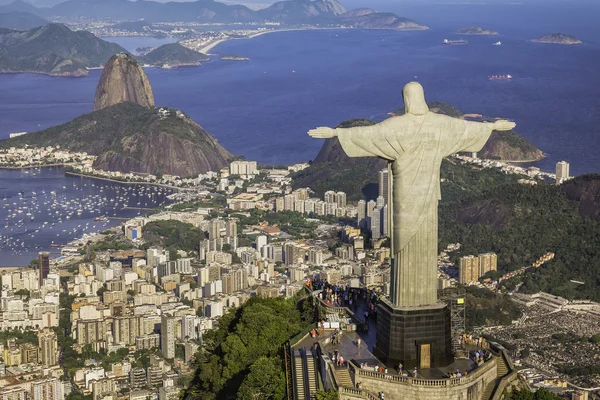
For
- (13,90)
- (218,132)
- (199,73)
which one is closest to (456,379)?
(218,132)

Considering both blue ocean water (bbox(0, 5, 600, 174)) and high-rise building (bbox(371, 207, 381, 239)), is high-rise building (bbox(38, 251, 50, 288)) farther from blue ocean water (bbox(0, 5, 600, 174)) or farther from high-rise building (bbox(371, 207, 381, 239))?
blue ocean water (bbox(0, 5, 600, 174))

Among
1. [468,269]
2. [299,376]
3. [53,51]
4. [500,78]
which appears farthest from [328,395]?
[53,51]

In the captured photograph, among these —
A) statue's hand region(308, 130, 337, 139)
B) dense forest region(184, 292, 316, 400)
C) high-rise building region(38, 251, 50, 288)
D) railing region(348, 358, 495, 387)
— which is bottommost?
high-rise building region(38, 251, 50, 288)

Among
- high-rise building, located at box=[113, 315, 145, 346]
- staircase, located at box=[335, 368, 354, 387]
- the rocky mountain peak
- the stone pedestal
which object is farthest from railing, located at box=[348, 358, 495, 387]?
the rocky mountain peak

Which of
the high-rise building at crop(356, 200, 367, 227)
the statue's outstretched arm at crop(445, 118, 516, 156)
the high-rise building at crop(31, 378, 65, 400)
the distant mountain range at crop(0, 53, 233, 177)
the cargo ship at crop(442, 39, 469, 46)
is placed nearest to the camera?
the statue's outstretched arm at crop(445, 118, 516, 156)

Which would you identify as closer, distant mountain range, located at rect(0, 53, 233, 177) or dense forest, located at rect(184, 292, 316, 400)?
dense forest, located at rect(184, 292, 316, 400)

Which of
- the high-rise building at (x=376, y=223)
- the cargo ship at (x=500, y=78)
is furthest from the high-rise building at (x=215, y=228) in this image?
the cargo ship at (x=500, y=78)
